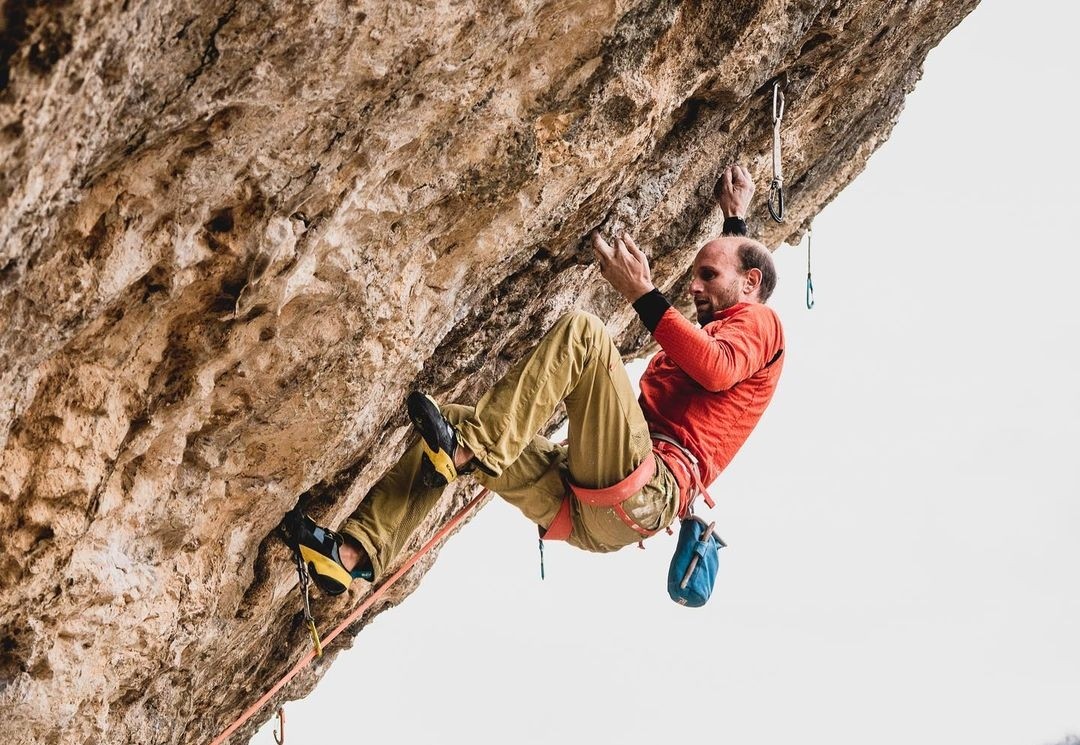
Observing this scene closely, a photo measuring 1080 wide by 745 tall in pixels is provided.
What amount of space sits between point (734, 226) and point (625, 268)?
121cm

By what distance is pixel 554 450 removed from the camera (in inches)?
222

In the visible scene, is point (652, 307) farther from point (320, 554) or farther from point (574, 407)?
point (320, 554)

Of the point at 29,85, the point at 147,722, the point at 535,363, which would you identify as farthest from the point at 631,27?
the point at 147,722

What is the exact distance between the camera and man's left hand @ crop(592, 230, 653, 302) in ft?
17.2

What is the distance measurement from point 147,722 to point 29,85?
3.89m

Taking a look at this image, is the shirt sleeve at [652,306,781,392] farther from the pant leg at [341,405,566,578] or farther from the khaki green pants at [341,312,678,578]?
the pant leg at [341,405,566,578]

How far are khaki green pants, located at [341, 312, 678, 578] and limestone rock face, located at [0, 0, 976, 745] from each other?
453mm

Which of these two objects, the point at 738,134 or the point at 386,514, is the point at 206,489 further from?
the point at 738,134

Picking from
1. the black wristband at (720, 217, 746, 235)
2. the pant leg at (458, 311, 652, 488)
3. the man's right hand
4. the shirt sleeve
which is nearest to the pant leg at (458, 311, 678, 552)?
the pant leg at (458, 311, 652, 488)

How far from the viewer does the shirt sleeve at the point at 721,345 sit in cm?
498

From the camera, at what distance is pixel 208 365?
15.2 ft

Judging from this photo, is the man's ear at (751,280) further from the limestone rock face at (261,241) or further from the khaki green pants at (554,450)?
the khaki green pants at (554,450)

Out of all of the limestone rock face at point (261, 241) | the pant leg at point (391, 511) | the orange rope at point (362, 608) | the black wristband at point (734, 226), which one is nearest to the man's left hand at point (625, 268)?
the limestone rock face at point (261, 241)

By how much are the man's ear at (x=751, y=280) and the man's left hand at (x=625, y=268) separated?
23.7 inches
